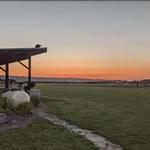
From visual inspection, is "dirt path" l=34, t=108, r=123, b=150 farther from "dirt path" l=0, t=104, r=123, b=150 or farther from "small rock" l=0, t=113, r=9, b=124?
"small rock" l=0, t=113, r=9, b=124

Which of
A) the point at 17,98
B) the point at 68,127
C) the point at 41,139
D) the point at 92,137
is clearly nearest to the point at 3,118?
the point at 68,127

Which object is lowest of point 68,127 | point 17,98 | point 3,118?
point 68,127

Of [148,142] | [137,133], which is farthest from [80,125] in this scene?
[148,142]

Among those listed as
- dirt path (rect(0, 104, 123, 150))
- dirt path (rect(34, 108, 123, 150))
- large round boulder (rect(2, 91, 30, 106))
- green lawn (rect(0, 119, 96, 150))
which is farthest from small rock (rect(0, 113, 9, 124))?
large round boulder (rect(2, 91, 30, 106))

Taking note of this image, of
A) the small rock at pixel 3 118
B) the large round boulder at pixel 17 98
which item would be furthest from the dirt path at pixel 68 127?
the large round boulder at pixel 17 98

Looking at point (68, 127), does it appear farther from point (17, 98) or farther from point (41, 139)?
point (17, 98)

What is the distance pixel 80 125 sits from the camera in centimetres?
1302

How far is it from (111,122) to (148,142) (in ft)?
11.3

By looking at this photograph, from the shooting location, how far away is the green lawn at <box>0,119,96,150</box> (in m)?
9.52

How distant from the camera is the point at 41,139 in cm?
1035

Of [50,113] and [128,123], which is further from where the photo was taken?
[50,113]

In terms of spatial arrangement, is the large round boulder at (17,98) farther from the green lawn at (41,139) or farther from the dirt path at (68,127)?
the green lawn at (41,139)

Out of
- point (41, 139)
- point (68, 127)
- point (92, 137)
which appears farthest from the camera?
point (68, 127)

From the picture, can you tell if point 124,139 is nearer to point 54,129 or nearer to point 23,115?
point 54,129
